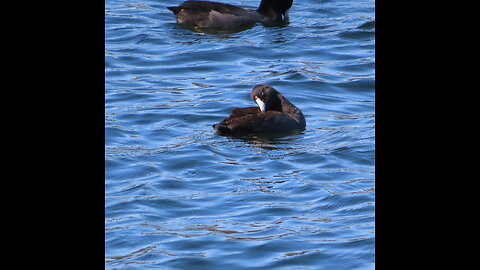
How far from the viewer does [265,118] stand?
8.65 metres

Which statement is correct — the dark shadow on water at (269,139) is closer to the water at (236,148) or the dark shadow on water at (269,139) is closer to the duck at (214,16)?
the water at (236,148)

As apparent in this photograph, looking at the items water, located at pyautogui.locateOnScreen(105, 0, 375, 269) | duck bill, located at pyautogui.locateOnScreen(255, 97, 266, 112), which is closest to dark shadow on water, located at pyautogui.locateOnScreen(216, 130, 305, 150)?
water, located at pyautogui.locateOnScreen(105, 0, 375, 269)

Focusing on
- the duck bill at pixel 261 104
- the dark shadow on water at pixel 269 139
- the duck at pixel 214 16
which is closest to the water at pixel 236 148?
the dark shadow on water at pixel 269 139

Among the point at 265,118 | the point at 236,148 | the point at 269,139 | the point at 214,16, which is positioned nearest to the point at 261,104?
the point at 265,118

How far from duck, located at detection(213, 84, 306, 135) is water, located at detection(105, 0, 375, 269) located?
0.35ft

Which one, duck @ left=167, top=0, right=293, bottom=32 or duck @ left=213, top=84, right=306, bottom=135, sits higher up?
duck @ left=167, top=0, right=293, bottom=32

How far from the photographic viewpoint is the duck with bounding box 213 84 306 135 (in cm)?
848

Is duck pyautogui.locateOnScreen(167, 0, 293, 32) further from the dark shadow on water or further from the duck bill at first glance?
the dark shadow on water

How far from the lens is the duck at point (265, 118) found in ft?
27.8

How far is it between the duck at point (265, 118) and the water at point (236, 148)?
11 centimetres

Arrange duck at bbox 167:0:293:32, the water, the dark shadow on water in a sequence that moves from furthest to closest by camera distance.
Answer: duck at bbox 167:0:293:32 < the dark shadow on water < the water

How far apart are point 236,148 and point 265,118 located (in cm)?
55
